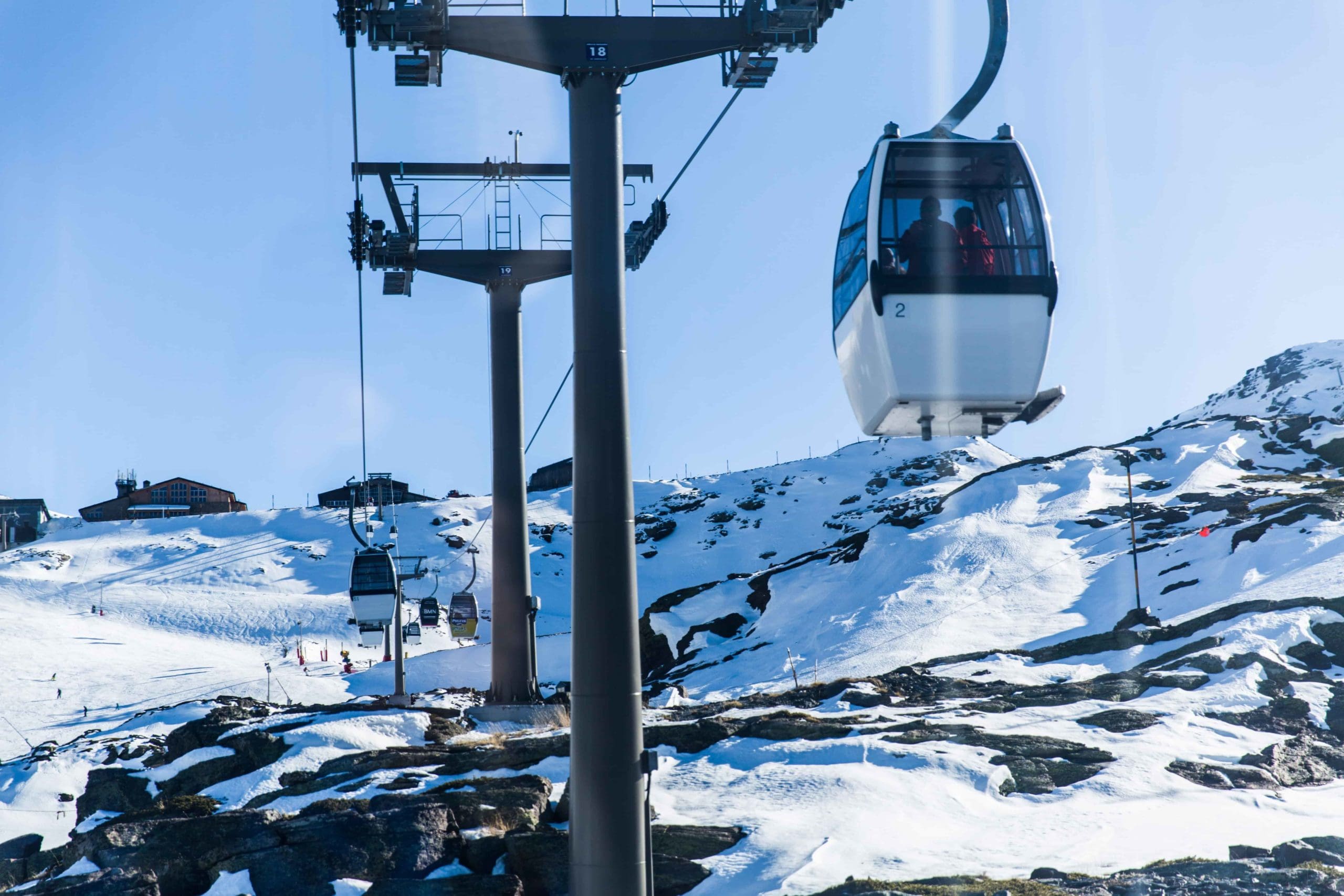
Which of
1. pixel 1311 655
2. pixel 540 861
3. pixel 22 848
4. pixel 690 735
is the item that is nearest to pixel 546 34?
pixel 540 861

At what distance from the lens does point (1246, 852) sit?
1565 centimetres

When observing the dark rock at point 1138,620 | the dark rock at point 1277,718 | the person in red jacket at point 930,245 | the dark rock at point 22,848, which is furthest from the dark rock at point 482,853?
the dark rock at point 1138,620

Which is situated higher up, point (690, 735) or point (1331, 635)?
point (690, 735)

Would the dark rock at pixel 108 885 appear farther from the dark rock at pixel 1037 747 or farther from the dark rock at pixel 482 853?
the dark rock at pixel 1037 747

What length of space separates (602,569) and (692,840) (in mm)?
7869

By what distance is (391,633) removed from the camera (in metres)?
80.0

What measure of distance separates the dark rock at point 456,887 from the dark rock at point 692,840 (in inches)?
91.1

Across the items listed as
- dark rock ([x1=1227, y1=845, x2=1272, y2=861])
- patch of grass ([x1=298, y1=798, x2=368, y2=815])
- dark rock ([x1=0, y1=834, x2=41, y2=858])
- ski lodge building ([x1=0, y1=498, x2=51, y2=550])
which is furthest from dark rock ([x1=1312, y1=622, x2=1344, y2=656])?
ski lodge building ([x1=0, y1=498, x2=51, y2=550])

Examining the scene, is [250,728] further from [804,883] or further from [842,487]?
[842,487]

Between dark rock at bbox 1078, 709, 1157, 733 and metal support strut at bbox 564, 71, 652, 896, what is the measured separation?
18.8 meters

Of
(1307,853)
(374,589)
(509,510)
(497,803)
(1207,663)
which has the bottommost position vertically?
(1207,663)

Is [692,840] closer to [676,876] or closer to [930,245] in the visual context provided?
[676,876]

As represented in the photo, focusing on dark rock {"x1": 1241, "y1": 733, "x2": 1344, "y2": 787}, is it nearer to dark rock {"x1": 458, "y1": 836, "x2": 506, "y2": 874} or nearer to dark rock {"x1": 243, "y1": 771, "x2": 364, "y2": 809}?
dark rock {"x1": 458, "y1": 836, "x2": 506, "y2": 874}

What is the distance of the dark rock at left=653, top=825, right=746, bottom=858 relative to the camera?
15.9 m
